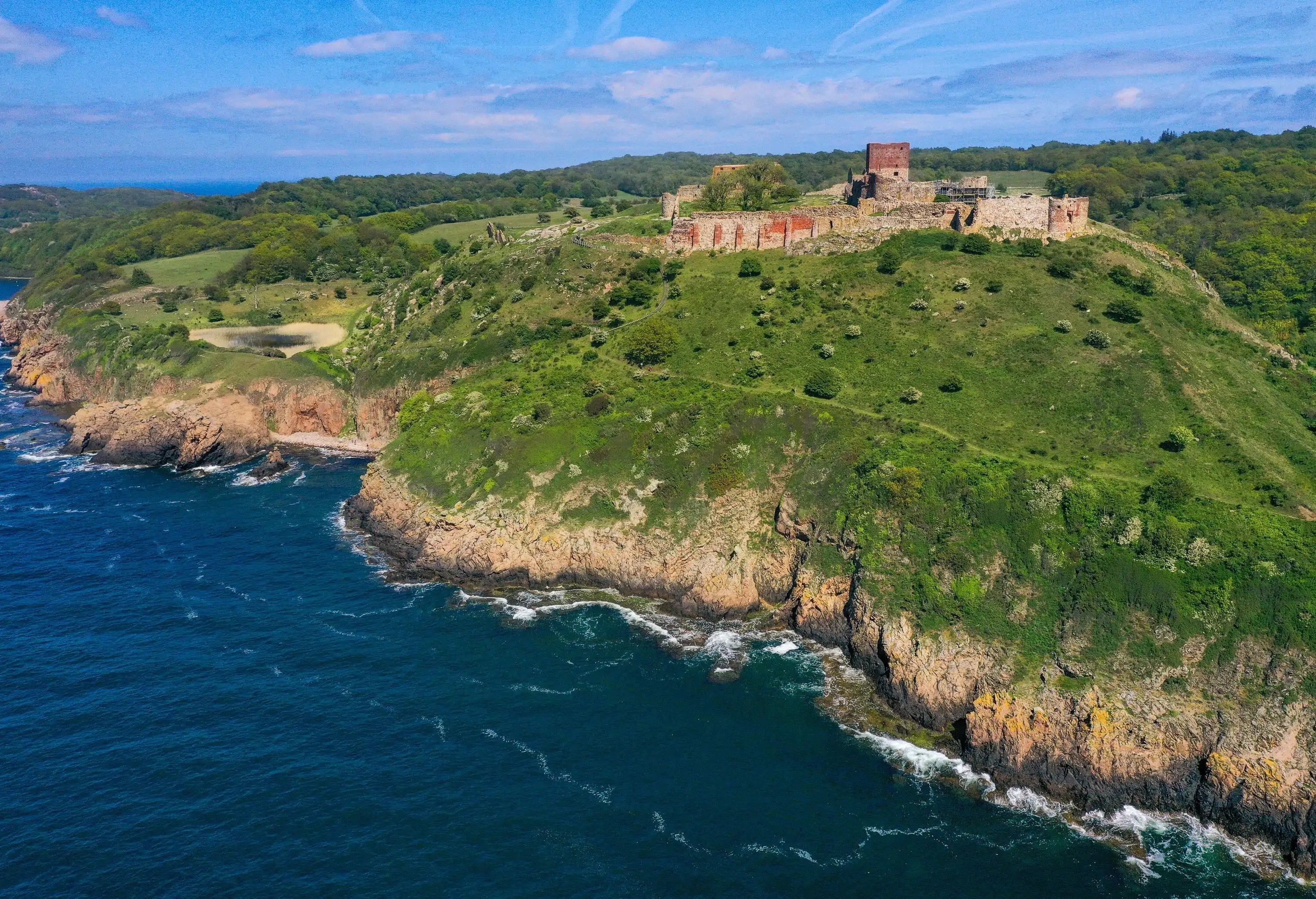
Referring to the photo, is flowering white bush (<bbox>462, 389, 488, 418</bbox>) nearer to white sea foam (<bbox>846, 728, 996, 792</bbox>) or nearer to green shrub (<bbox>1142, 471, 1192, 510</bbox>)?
white sea foam (<bbox>846, 728, 996, 792</bbox>)

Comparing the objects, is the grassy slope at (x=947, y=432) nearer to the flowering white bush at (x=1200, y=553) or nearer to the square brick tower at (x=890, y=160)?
the flowering white bush at (x=1200, y=553)

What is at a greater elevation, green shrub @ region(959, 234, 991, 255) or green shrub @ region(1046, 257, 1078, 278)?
green shrub @ region(959, 234, 991, 255)

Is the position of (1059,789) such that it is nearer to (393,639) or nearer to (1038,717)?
(1038,717)

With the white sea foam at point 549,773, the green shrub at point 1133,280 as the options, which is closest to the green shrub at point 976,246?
the green shrub at point 1133,280

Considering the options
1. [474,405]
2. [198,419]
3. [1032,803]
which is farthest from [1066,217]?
[198,419]

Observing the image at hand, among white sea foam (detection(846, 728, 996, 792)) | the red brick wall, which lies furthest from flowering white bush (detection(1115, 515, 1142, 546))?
the red brick wall

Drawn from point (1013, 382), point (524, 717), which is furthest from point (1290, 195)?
point (524, 717)
